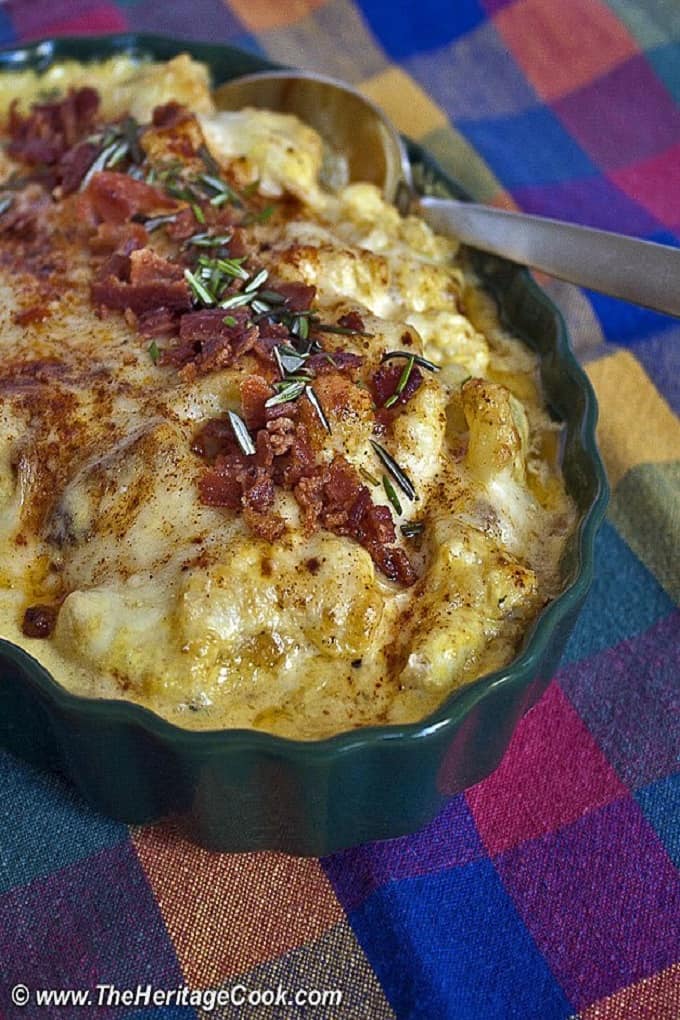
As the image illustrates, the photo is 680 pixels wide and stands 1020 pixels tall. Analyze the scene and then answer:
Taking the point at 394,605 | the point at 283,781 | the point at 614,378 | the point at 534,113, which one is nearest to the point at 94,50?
the point at 534,113

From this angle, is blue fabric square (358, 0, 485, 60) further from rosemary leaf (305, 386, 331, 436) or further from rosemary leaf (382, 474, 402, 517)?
rosemary leaf (382, 474, 402, 517)

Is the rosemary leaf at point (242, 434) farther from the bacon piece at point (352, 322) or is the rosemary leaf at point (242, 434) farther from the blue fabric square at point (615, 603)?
the blue fabric square at point (615, 603)

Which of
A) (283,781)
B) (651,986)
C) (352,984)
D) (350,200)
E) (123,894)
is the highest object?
(350,200)

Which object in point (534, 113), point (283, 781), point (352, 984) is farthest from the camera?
point (534, 113)

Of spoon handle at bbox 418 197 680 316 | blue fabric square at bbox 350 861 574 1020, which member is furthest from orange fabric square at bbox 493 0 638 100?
blue fabric square at bbox 350 861 574 1020

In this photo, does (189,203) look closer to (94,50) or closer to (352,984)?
(94,50)

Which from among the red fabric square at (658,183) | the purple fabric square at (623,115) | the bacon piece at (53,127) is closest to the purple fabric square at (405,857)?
the bacon piece at (53,127)
